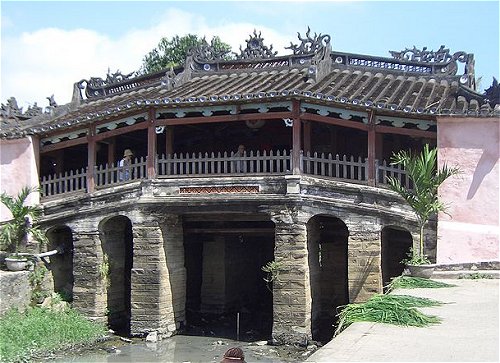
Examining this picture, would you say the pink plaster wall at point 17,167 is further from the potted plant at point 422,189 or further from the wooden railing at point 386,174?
the potted plant at point 422,189

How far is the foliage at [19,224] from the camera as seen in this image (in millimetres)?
15461

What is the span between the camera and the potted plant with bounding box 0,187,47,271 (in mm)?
15406

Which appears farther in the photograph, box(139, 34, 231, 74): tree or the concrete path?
box(139, 34, 231, 74): tree

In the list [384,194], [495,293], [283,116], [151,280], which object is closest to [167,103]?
[283,116]

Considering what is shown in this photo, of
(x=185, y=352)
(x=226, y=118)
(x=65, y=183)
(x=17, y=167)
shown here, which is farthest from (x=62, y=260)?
(x=226, y=118)

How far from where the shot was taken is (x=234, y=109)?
14227 mm

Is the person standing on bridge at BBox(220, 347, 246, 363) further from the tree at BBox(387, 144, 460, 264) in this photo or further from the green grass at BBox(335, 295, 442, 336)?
the tree at BBox(387, 144, 460, 264)

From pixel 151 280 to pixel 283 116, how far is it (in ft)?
16.1

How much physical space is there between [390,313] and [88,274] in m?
9.72

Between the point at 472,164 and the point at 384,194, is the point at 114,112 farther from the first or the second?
the point at 472,164

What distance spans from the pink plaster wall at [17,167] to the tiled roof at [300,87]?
40 cm

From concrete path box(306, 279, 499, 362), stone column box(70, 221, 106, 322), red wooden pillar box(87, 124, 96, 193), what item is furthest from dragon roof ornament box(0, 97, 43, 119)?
concrete path box(306, 279, 499, 362)

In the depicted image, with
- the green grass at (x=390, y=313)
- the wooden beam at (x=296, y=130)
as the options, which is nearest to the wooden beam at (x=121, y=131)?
the wooden beam at (x=296, y=130)

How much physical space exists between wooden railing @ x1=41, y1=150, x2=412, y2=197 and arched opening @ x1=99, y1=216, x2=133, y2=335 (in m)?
1.15
